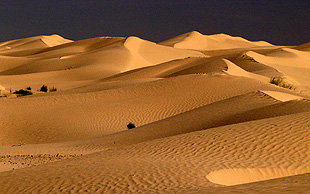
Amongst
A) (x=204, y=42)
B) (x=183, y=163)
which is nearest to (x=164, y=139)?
(x=183, y=163)

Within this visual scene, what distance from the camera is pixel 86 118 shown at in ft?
63.7

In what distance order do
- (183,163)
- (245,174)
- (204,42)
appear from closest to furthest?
1. (245,174)
2. (183,163)
3. (204,42)

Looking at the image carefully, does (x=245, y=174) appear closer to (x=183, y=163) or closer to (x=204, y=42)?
(x=183, y=163)

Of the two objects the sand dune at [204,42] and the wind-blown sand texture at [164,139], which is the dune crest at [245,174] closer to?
the wind-blown sand texture at [164,139]

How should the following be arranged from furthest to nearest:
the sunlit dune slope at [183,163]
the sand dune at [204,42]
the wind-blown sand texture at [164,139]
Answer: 1. the sand dune at [204,42]
2. the wind-blown sand texture at [164,139]
3. the sunlit dune slope at [183,163]

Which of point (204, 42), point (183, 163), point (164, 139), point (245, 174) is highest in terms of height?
point (204, 42)

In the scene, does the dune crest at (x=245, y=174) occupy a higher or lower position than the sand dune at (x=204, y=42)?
lower

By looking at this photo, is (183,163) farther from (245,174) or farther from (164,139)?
(164,139)

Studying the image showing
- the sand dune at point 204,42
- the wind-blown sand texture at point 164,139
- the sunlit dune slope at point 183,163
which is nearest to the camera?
the sunlit dune slope at point 183,163

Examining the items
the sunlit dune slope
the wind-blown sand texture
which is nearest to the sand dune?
the wind-blown sand texture

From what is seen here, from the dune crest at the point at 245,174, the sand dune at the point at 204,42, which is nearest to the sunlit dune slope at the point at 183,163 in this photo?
the dune crest at the point at 245,174

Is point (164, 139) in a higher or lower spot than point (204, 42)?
lower

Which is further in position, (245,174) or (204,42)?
(204,42)

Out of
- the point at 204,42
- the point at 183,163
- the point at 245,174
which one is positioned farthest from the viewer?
the point at 204,42
